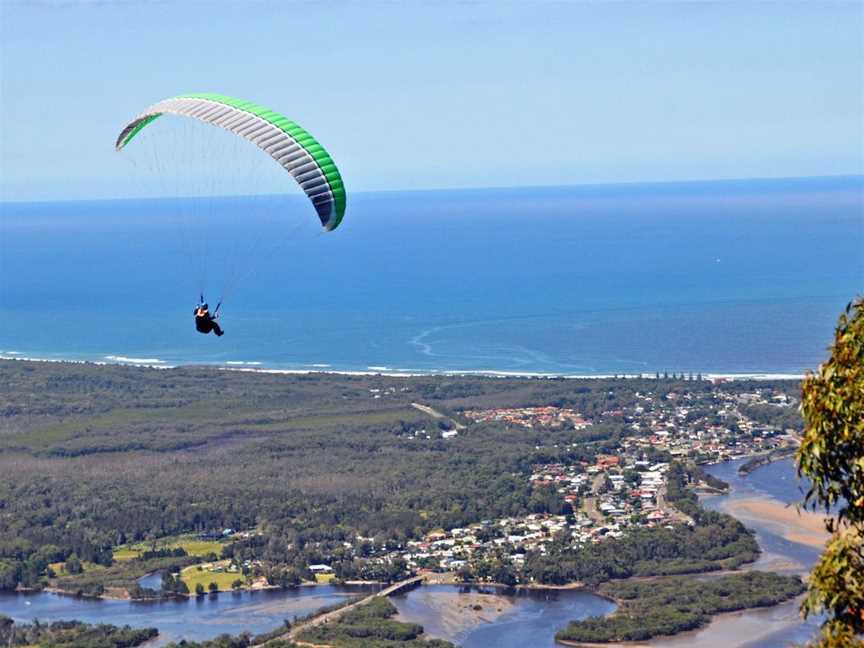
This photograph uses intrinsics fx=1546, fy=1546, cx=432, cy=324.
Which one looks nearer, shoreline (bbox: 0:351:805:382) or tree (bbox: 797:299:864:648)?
tree (bbox: 797:299:864:648)

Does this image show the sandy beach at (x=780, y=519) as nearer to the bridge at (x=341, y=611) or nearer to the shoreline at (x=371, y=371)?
the bridge at (x=341, y=611)

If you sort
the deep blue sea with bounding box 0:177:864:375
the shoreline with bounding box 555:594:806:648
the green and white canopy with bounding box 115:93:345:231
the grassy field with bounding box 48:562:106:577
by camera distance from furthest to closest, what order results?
the deep blue sea with bounding box 0:177:864:375 → the grassy field with bounding box 48:562:106:577 → the shoreline with bounding box 555:594:806:648 → the green and white canopy with bounding box 115:93:345:231

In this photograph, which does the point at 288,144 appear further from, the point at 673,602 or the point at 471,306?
the point at 471,306

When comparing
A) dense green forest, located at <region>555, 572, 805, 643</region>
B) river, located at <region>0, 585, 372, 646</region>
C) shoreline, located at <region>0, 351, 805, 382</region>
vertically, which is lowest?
river, located at <region>0, 585, 372, 646</region>

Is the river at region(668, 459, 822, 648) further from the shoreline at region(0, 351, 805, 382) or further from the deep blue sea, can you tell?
the deep blue sea

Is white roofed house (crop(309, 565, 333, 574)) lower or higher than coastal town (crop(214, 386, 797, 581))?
lower

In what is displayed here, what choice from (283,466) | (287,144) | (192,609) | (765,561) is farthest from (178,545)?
(287,144)

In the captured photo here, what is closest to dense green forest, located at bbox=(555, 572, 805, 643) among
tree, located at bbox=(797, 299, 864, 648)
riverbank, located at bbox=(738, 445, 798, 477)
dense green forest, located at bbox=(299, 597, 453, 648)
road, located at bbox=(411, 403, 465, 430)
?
dense green forest, located at bbox=(299, 597, 453, 648)

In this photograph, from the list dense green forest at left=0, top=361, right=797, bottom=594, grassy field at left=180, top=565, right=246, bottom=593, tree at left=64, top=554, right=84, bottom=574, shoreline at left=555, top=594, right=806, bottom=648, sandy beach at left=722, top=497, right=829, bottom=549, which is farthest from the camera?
sandy beach at left=722, top=497, right=829, bottom=549
